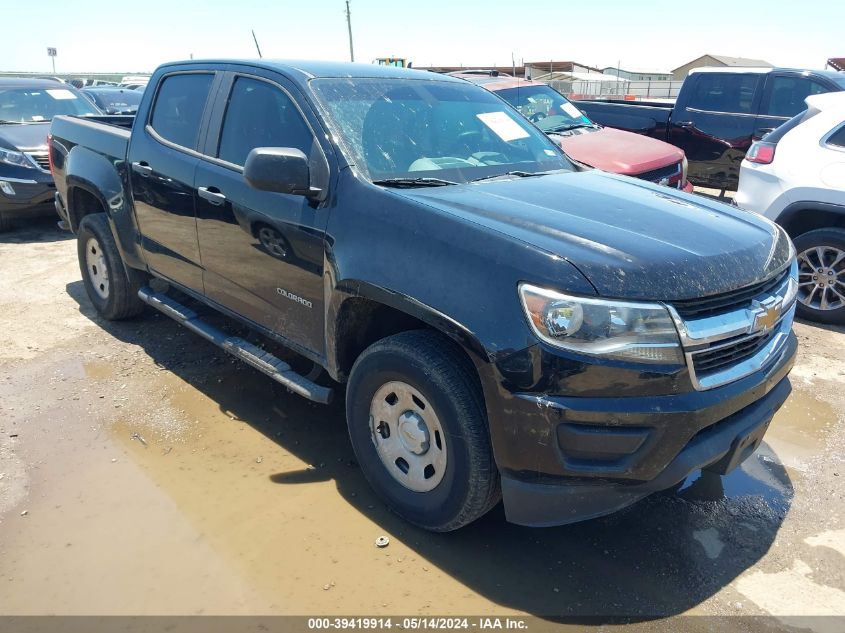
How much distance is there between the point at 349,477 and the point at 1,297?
456 centimetres

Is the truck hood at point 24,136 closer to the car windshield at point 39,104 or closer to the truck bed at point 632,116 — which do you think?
the car windshield at point 39,104

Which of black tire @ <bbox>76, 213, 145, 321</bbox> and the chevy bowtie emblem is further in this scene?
black tire @ <bbox>76, 213, 145, 321</bbox>

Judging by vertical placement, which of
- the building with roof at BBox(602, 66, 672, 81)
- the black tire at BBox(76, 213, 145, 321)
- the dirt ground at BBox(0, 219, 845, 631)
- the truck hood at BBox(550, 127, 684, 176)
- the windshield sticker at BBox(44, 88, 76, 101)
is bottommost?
the building with roof at BBox(602, 66, 672, 81)

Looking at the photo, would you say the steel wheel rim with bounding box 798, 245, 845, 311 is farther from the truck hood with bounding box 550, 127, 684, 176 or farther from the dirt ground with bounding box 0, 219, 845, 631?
the truck hood with bounding box 550, 127, 684, 176

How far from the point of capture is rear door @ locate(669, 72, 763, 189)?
8.73 metres

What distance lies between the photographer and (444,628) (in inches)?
97.1

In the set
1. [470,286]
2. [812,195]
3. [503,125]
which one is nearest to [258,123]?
[503,125]

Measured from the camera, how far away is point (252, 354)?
363 cm

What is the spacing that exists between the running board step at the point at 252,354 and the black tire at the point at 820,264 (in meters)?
4.16

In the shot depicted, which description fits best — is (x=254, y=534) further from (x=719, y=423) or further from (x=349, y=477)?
(x=719, y=423)

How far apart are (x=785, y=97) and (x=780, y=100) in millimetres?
65

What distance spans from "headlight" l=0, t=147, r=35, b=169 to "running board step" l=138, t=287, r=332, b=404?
4790 millimetres

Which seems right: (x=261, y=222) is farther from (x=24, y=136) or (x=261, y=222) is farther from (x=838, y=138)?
(x=24, y=136)

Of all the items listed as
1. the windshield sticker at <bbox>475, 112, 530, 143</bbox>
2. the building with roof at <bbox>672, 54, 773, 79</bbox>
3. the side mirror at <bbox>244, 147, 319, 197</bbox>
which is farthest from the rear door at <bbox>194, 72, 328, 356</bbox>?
the building with roof at <bbox>672, 54, 773, 79</bbox>
